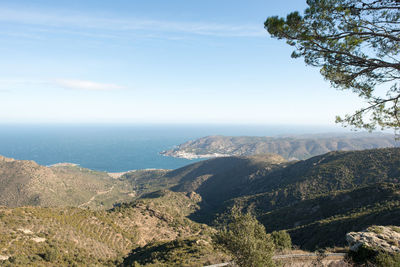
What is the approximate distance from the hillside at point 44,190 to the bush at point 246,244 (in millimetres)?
122484

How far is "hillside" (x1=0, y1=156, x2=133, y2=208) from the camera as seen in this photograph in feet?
348

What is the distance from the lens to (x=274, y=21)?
12484mm

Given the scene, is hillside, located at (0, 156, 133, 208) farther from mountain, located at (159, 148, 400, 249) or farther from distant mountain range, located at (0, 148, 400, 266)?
mountain, located at (159, 148, 400, 249)

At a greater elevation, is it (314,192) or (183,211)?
(314,192)

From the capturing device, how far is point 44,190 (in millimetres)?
115562

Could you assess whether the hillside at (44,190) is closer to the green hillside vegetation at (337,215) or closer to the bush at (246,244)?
the green hillside vegetation at (337,215)

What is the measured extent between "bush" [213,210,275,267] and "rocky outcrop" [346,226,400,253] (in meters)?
7.45

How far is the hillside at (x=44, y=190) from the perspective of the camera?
348 ft

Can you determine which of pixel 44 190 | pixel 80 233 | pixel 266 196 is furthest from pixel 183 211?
pixel 44 190

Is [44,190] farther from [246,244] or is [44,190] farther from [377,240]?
[377,240]

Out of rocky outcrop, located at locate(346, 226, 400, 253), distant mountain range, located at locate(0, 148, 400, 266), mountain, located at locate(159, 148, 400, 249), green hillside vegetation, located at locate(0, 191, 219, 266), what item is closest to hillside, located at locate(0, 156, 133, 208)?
distant mountain range, located at locate(0, 148, 400, 266)

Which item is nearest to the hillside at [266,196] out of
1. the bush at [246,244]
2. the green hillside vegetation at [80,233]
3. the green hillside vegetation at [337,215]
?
the green hillside vegetation at [337,215]

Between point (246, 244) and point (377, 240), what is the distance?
11362mm

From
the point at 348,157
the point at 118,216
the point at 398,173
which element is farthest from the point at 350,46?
the point at 348,157
